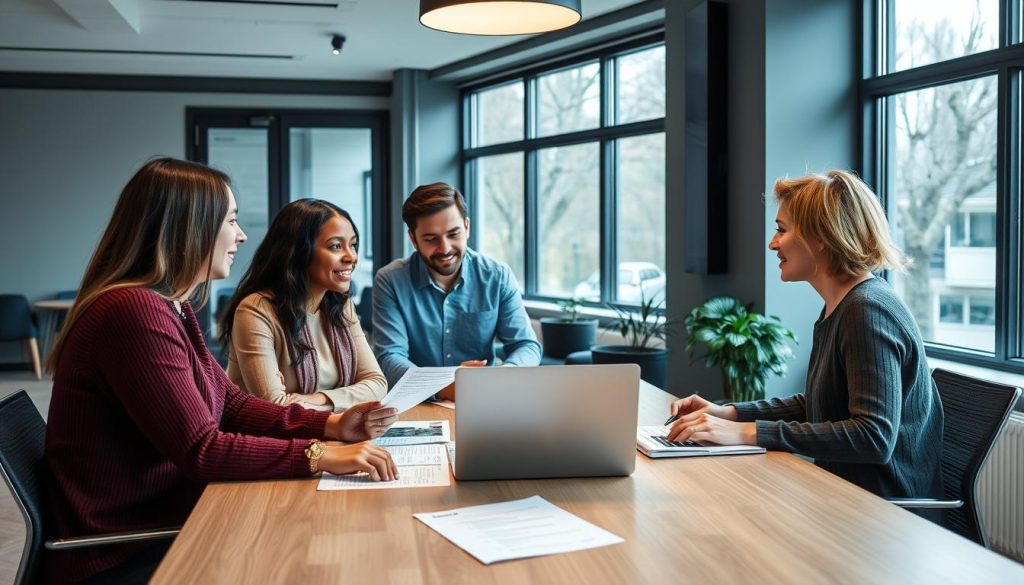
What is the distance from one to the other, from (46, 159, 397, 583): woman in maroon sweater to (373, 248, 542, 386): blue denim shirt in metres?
1.20

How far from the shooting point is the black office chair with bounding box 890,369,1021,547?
1.90m

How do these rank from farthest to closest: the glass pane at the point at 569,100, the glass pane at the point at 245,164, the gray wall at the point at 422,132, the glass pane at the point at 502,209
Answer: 1. the glass pane at the point at 245,164
2. the gray wall at the point at 422,132
3. the glass pane at the point at 502,209
4. the glass pane at the point at 569,100

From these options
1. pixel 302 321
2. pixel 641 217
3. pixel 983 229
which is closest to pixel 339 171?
pixel 641 217

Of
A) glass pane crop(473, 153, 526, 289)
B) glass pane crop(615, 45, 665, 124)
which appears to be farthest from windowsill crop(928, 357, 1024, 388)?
glass pane crop(473, 153, 526, 289)

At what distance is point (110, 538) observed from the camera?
5.22 feet

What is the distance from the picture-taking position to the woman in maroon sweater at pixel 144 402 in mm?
1615

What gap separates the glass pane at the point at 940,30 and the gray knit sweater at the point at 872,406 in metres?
2.09

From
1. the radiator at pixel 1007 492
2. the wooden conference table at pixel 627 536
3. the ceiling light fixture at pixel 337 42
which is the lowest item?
the radiator at pixel 1007 492

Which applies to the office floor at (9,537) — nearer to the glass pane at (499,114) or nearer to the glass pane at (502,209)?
the glass pane at (502,209)

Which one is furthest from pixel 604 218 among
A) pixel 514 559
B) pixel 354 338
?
pixel 514 559

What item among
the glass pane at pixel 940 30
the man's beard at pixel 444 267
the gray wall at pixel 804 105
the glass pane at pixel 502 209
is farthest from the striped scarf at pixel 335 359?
the glass pane at pixel 502 209

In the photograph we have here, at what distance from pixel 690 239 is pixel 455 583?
3526 mm

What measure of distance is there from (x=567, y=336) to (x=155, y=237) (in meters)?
4.38

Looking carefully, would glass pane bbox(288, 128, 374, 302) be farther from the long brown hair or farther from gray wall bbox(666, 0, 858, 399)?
the long brown hair
